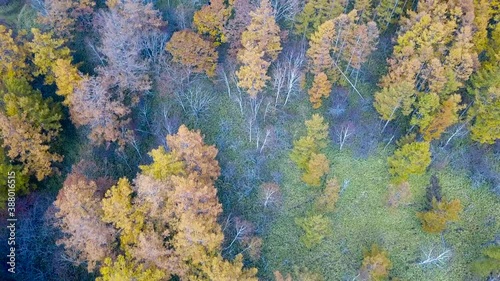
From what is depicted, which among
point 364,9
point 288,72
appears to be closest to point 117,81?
point 288,72

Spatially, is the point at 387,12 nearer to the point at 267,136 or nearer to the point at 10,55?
the point at 267,136

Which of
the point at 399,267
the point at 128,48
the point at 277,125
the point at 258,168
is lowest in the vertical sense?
the point at 399,267

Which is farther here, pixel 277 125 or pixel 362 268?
pixel 277 125

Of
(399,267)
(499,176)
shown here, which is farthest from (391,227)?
(499,176)

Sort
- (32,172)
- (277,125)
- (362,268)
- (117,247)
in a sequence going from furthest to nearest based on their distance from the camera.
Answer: (277,125) < (32,172) < (362,268) < (117,247)

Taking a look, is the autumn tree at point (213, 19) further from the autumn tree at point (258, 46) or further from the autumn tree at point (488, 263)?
the autumn tree at point (488, 263)

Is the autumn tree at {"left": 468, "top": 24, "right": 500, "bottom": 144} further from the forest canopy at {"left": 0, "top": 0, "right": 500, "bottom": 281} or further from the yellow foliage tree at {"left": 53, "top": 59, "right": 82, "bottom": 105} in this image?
the yellow foliage tree at {"left": 53, "top": 59, "right": 82, "bottom": 105}

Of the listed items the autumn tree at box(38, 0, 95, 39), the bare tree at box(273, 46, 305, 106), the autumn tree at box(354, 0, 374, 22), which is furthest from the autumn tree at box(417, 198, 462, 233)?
the autumn tree at box(38, 0, 95, 39)

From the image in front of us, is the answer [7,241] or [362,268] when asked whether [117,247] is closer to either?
[7,241]
